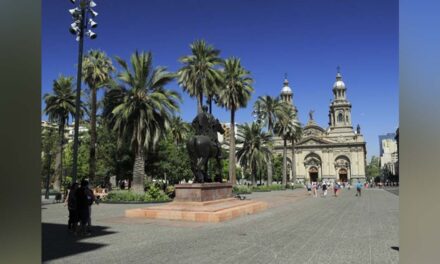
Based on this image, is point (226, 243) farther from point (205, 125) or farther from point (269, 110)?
point (269, 110)

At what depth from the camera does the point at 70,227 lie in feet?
39.2

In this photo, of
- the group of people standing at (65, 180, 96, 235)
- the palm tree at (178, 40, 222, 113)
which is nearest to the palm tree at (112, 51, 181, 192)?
the palm tree at (178, 40, 222, 113)

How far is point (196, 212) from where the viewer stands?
14312 millimetres

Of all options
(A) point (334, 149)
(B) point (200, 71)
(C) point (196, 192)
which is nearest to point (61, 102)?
(B) point (200, 71)

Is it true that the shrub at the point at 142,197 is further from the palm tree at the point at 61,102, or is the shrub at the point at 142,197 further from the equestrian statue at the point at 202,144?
the palm tree at the point at 61,102

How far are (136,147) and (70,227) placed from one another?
15.4 metres

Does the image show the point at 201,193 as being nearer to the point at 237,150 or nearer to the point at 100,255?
the point at 100,255

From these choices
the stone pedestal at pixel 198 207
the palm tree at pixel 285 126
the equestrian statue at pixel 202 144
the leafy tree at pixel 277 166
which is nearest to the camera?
the stone pedestal at pixel 198 207

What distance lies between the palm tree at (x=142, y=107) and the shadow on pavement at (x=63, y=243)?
1380cm

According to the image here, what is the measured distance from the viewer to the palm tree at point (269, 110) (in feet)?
192

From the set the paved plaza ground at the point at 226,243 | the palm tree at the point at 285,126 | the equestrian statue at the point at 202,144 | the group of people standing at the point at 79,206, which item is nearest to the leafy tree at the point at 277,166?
the palm tree at the point at 285,126
